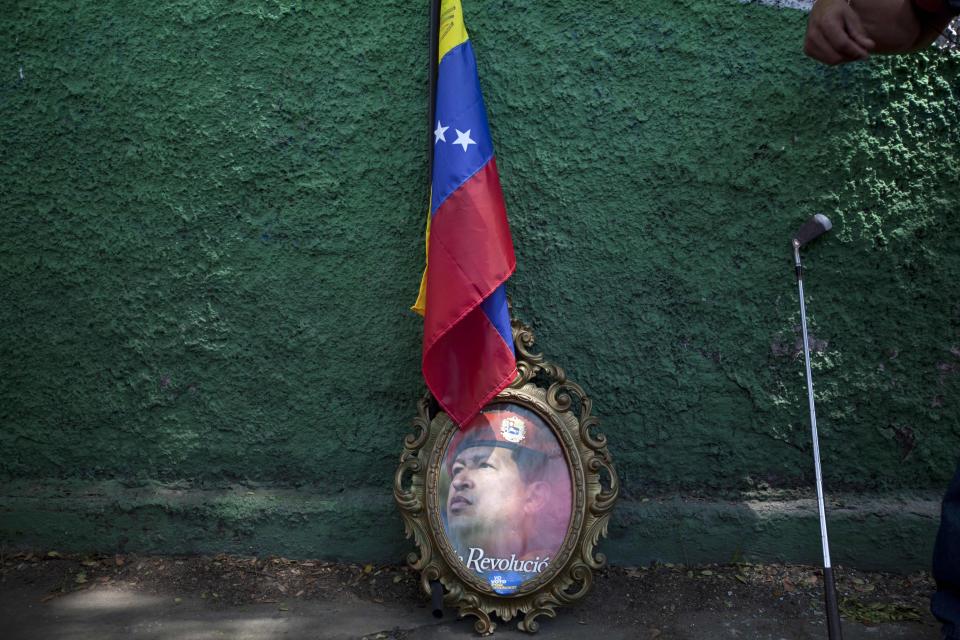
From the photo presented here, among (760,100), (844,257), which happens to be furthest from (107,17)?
(844,257)

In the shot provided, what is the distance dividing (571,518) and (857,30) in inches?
57.5

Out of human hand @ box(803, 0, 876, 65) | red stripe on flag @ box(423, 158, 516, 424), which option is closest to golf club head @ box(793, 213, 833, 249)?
human hand @ box(803, 0, 876, 65)

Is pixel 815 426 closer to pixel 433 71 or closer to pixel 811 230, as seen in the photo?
pixel 811 230

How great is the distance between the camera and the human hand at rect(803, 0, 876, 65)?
1.81m

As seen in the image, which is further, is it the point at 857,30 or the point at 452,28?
the point at 452,28

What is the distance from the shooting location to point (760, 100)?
241 cm

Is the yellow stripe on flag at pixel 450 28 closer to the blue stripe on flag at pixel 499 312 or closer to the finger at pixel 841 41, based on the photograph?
the blue stripe on flag at pixel 499 312

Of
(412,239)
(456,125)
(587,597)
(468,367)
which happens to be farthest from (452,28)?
(587,597)

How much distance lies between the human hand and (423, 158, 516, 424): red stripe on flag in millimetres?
908

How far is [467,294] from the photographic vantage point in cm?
223

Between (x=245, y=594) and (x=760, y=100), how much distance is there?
2.18 meters

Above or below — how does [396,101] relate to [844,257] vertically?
above

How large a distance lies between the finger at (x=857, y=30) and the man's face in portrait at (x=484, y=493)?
1.40 m

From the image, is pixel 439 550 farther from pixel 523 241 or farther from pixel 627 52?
pixel 627 52
